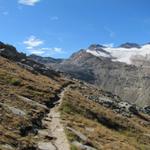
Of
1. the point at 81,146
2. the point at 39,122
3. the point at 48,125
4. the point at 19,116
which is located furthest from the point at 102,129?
the point at 81,146

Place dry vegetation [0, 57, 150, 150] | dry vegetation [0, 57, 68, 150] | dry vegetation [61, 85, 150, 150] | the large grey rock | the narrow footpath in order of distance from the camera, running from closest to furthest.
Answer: dry vegetation [0, 57, 68, 150], dry vegetation [0, 57, 150, 150], the narrow footpath, the large grey rock, dry vegetation [61, 85, 150, 150]

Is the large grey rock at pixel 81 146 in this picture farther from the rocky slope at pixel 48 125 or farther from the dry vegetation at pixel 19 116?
the dry vegetation at pixel 19 116

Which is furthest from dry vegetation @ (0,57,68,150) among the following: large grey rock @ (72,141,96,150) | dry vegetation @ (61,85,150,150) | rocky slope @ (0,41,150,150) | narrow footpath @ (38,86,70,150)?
large grey rock @ (72,141,96,150)

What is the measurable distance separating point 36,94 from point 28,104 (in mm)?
13142

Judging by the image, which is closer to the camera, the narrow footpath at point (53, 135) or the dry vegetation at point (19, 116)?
the dry vegetation at point (19, 116)

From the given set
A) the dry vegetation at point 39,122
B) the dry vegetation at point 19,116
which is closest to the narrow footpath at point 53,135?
the dry vegetation at point 39,122

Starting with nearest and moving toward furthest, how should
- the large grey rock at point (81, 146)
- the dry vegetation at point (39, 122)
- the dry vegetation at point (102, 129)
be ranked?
the dry vegetation at point (39, 122) < the large grey rock at point (81, 146) < the dry vegetation at point (102, 129)

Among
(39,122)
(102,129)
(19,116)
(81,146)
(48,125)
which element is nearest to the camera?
(81,146)

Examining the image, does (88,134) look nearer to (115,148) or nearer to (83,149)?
(115,148)

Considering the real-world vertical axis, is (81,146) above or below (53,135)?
below

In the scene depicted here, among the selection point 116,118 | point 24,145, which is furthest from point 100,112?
point 24,145

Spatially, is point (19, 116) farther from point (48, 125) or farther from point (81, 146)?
point (81, 146)

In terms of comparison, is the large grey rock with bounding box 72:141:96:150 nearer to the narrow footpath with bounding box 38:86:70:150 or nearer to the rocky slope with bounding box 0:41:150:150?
the rocky slope with bounding box 0:41:150:150

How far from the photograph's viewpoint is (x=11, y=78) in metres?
71.2
